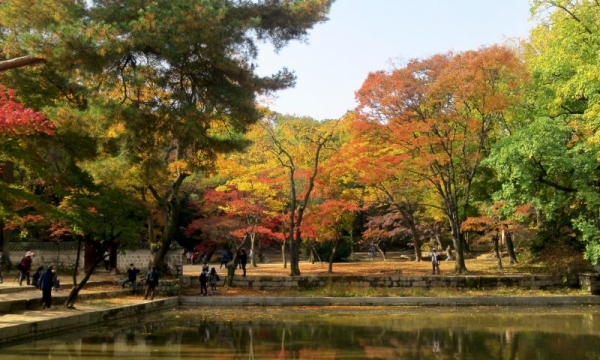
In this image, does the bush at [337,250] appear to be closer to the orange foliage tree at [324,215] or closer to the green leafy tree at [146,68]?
the orange foliage tree at [324,215]

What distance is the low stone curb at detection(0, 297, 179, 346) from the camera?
444 inches

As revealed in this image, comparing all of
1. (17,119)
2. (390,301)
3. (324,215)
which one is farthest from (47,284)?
(324,215)

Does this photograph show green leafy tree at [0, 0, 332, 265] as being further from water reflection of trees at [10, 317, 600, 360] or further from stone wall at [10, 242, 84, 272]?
stone wall at [10, 242, 84, 272]

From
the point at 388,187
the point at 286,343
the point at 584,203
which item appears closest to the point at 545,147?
the point at 584,203

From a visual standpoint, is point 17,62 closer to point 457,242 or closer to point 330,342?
point 330,342

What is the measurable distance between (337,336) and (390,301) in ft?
26.3

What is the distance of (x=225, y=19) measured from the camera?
502 inches

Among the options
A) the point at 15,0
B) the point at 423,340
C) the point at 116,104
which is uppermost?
the point at 15,0

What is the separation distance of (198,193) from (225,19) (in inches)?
980

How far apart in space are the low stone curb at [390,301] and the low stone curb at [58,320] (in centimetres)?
300

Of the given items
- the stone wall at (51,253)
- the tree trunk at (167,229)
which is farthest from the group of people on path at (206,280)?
the stone wall at (51,253)

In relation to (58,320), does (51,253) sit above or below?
above

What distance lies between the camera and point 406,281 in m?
23.8

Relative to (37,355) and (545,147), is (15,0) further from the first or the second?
(545,147)
